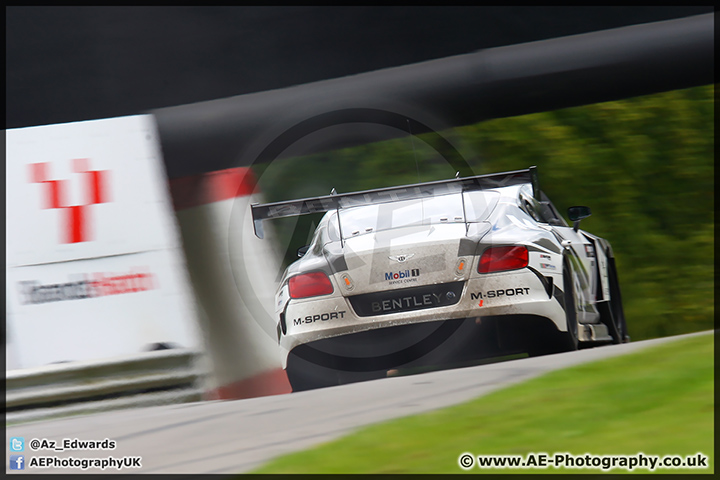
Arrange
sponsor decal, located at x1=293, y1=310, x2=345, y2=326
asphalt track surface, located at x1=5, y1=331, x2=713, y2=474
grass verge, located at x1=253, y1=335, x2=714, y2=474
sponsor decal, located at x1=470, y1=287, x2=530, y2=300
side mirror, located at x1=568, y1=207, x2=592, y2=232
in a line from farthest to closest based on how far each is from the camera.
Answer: side mirror, located at x1=568, y1=207, x2=592, y2=232, sponsor decal, located at x1=293, y1=310, x2=345, y2=326, sponsor decal, located at x1=470, y1=287, x2=530, y2=300, asphalt track surface, located at x1=5, y1=331, x2=713, y2=474, grass verge, located at x1=253, y1=335, x2=714, y2=474

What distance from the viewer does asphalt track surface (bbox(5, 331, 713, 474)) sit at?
3.28 m

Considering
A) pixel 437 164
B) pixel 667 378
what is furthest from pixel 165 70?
pixel 667 378

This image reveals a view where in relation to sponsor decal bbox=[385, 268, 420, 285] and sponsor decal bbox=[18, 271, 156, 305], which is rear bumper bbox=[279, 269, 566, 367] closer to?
sponsor decal bbox=[385, 268, 420, 285]

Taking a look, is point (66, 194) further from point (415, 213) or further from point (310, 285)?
point (415, 213)

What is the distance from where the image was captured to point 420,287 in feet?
15.1

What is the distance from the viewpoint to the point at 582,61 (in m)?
6.78

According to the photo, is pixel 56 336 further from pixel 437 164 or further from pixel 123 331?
pixel 437 164

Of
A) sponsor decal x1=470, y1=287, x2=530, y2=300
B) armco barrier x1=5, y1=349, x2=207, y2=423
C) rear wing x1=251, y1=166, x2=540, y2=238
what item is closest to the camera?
sponsor decal x1=470, y1=287, x2=530, y2=300

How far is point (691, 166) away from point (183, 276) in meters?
4.61

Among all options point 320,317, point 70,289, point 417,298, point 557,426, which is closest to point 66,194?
point 70,289

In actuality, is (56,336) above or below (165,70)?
below

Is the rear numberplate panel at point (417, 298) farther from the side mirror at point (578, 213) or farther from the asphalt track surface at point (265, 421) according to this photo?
the side mirror at point (578, 213)

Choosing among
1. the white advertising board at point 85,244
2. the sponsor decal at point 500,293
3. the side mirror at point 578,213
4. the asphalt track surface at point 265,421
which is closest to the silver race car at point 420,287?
the sponsor decal at point 500,293

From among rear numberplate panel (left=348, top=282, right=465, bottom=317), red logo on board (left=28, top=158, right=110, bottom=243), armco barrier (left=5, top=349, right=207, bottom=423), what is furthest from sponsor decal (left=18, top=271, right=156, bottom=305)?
rear numberplate panel (left=348, top=282, right=465, bottom=317)
